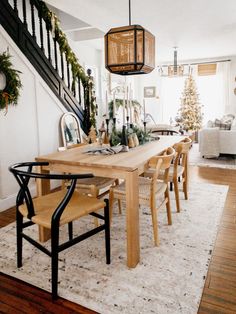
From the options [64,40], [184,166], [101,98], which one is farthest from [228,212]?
[101,98]

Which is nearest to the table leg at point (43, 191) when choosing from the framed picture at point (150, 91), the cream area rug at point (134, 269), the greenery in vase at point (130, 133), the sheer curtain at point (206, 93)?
the cream area rug at point (134, 269)

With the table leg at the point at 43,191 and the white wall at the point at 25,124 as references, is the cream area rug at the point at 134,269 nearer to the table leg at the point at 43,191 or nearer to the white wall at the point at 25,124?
the table leg at the point at 43,191

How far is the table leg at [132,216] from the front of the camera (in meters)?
2.11

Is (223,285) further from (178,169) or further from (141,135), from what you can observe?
(141,135)

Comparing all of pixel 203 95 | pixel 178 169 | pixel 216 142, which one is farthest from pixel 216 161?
pixel 203 95

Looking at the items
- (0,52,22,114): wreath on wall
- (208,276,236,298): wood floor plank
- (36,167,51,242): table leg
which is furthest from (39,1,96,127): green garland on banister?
(208,276,236,298): wood floor plank

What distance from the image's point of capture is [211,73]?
909 cm

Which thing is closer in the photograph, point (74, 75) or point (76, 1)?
point (76, 1)

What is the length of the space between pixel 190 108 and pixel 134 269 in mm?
7620

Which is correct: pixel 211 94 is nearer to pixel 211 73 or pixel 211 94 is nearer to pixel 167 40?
→ pixel 211 73

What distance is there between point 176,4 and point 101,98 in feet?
11.7

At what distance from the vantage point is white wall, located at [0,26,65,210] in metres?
3.41

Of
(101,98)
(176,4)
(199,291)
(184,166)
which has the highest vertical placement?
(176,4)

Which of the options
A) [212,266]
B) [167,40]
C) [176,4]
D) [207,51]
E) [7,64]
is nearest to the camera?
[212,266]
